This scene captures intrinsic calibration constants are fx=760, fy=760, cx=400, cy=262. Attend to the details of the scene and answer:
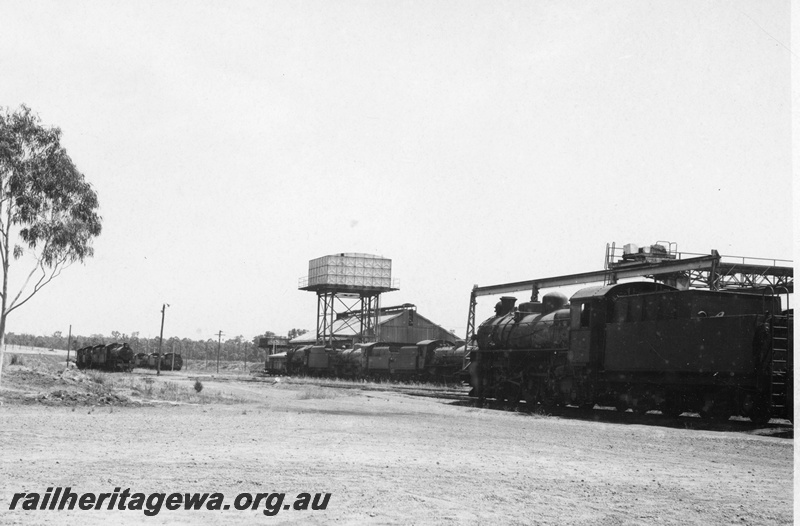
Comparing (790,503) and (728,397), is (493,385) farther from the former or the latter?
(790,503)

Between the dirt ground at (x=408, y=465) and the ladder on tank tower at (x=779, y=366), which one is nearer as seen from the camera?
the dirt ground at (x=408, y=465)

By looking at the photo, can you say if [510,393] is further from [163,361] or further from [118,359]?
[163,361]

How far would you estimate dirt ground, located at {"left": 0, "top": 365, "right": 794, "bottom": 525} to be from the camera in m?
7.50

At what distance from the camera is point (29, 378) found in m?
29.4

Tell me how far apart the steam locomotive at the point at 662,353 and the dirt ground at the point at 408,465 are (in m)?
1.05

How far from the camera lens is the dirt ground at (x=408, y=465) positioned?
295 inches

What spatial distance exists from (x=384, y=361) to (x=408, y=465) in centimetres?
3998

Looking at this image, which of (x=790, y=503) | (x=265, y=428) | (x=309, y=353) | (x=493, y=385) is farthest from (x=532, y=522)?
(x=309, y=353)

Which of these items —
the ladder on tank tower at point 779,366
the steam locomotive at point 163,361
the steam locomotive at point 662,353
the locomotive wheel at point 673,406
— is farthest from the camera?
the steam locomotive at point 163,361

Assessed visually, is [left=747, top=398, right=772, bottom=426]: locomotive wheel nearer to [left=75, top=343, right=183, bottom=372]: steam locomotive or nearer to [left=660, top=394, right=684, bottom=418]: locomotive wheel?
[left=660, top=394, right=684, bottom=418]: locomotive wheel

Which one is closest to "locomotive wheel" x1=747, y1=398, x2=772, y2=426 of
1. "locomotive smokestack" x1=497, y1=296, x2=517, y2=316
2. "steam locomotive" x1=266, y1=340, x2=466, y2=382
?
"locomotive smokestack" x1=497, y1=296, x2=517, y2=316

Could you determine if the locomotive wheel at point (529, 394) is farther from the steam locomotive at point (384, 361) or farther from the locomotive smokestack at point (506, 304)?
the steam locomotive at point (384, 361)

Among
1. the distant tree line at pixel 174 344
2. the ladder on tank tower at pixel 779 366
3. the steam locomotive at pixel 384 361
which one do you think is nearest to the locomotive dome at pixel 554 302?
the ladder on tank tower at pixel 779 366

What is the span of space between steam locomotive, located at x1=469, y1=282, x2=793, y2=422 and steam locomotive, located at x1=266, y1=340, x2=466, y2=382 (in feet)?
44.1
